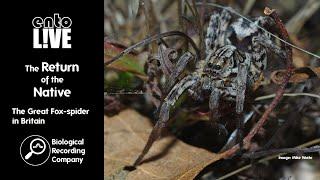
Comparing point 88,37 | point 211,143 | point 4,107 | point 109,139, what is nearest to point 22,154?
point 4,107

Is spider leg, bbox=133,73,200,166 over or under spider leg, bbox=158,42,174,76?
under

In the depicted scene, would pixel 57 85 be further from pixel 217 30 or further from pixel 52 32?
pixel 217 30

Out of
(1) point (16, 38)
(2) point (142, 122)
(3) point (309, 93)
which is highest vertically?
(1) point (16, 38)

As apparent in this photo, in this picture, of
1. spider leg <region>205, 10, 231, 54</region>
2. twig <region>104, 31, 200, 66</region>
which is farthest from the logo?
spider leg <region>205, 10, 231, 54</region>

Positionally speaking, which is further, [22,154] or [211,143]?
[211,143]

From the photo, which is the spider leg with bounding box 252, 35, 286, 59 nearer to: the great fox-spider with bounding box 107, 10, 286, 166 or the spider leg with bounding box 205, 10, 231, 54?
the great fox-spider with bounding box 107, 10, 286, 166

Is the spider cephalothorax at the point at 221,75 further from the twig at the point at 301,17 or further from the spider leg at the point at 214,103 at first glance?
the twig at the point at 301,17

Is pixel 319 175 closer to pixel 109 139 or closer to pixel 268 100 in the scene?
pixel 268 100
